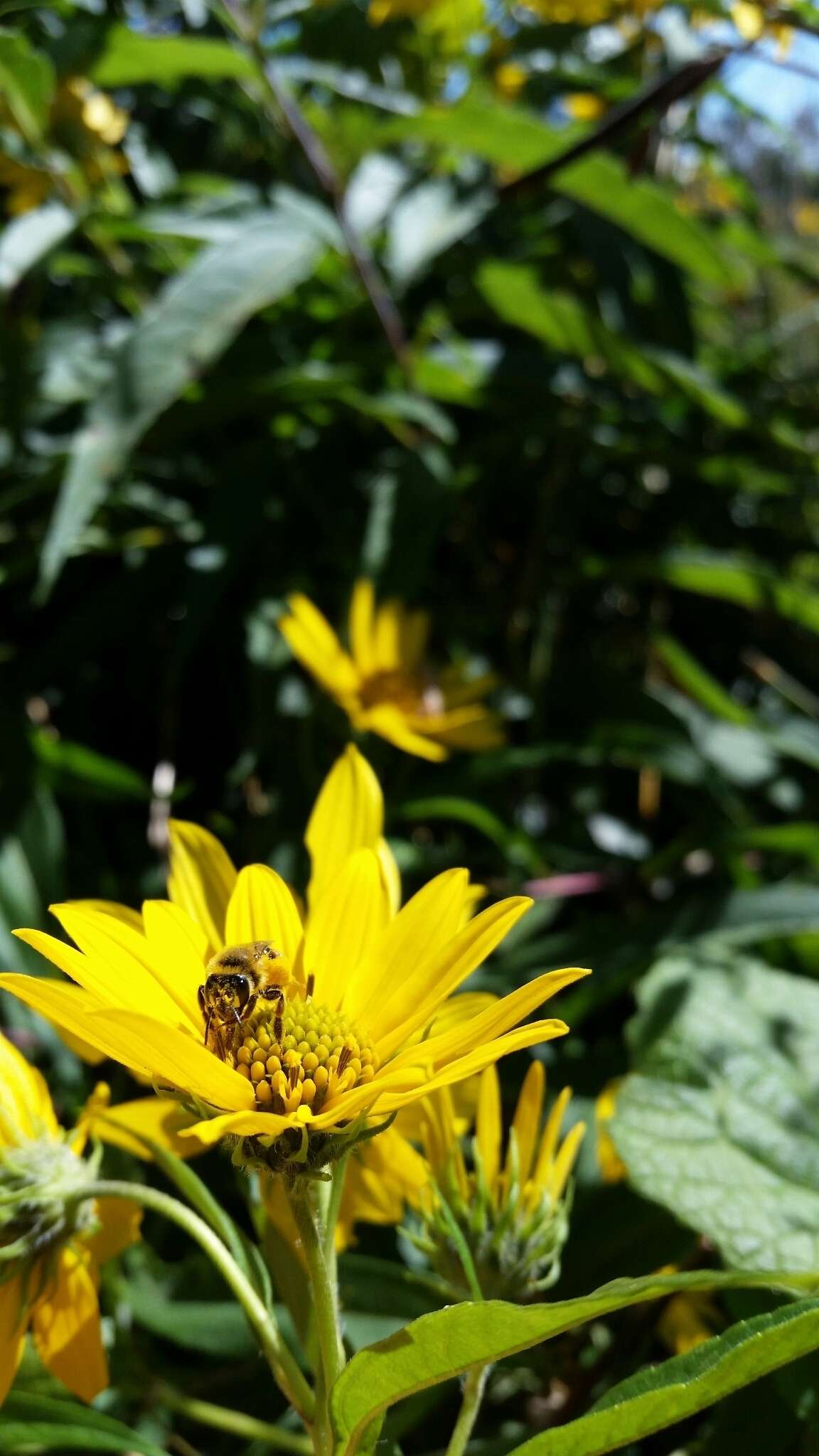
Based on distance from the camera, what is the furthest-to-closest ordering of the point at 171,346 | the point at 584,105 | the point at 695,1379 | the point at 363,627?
the point at 584,105
the point at 363,627
the point at 171,346
the point at 695,1379

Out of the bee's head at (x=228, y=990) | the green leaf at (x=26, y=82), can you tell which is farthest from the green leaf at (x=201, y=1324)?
the green leaf at (x=26, y=82)

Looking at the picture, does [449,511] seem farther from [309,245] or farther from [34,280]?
[34,280]

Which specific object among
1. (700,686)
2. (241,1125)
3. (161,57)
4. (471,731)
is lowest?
(700,686)

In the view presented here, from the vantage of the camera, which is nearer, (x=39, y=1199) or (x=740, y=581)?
(x=39, y=1199)

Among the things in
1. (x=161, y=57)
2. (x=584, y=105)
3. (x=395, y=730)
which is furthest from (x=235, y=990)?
(x=584, y=105)

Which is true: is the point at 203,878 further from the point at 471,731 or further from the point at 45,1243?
the point at 471,731

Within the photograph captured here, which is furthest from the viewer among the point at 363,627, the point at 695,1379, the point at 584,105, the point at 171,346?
the point at 584,105

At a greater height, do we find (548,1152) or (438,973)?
(438,973)

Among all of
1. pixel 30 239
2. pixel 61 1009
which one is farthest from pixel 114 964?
pixel 30 239

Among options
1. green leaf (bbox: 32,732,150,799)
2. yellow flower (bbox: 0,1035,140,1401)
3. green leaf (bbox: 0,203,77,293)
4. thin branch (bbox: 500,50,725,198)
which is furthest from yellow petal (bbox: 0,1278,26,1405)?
thin branch (bbox: 500,50,725,198)

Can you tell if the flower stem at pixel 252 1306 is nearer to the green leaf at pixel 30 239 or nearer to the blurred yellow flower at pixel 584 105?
the green leaf at pixel 30 239
